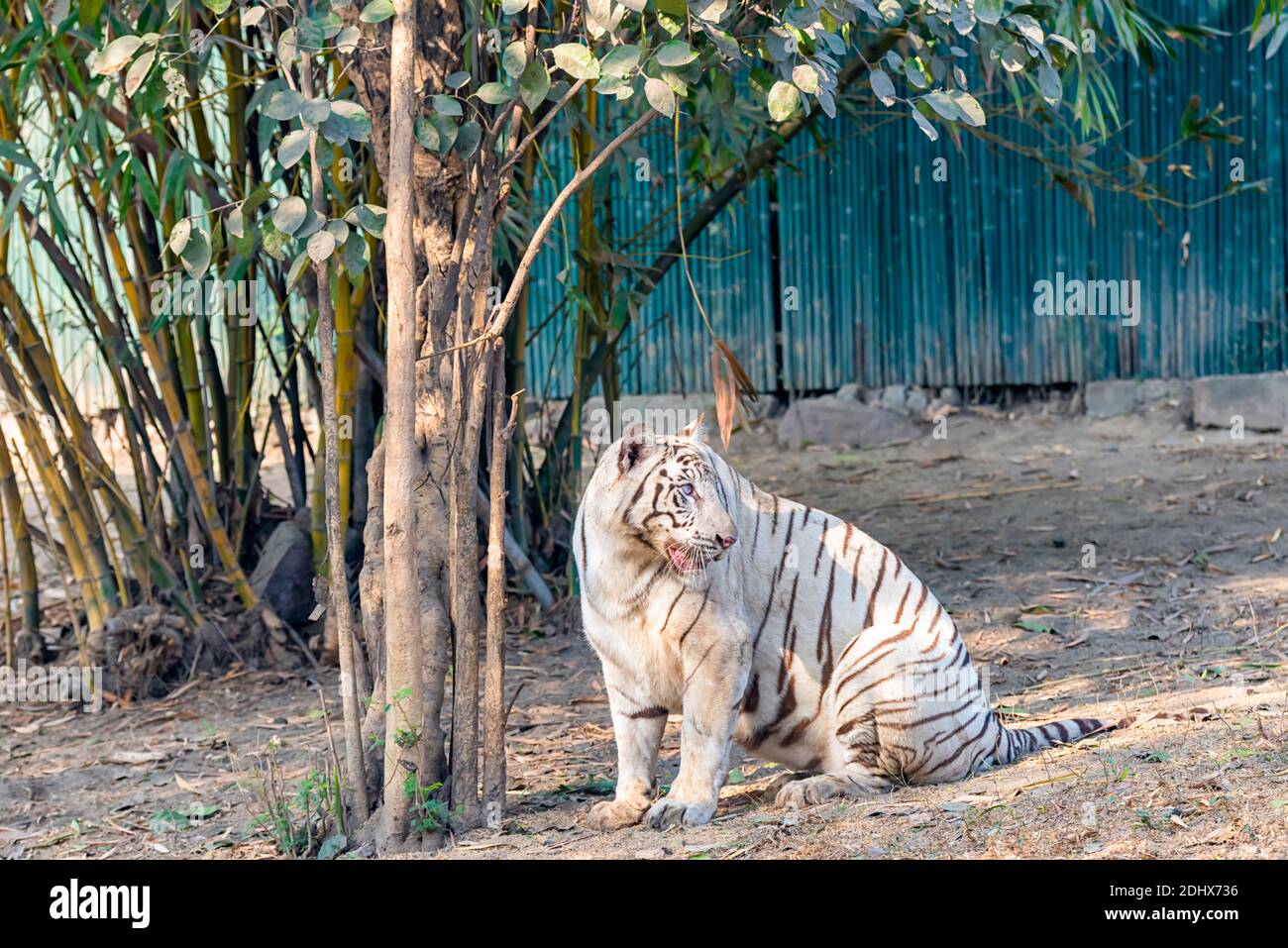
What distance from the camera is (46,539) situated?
5496 mm

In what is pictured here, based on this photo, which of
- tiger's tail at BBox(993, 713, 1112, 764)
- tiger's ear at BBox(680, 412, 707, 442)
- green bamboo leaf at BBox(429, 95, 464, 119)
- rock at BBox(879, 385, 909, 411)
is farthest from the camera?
rock at BBox(879, 385, 909, 411)

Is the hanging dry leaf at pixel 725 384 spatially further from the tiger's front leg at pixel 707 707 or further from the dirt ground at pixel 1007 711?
the dirt ground at pixel 1007 711

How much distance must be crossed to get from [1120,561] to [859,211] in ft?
13.1

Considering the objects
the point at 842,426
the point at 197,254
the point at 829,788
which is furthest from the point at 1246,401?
the point at 197,254

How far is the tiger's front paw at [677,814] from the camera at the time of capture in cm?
338

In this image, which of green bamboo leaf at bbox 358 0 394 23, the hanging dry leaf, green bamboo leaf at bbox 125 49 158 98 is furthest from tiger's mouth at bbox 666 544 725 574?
green bamboo leaf at bbox 125 49 158 98

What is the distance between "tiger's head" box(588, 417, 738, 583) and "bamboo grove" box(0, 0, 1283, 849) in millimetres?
212

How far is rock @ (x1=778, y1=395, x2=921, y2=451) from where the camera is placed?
9.09 meters

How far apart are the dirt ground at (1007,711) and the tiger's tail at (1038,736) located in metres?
0.07

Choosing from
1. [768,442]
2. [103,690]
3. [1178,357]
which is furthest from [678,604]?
[1178,357]

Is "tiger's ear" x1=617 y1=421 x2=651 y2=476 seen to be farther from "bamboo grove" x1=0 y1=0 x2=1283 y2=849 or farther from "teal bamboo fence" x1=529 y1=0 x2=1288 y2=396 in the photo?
"teal bamboo fence" x1=529 y1=0 x2=1288 y2=396

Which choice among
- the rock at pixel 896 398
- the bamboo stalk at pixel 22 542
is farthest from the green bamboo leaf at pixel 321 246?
the rock at pixel 896 398

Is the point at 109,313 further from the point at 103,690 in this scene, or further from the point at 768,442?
the point at 768,442

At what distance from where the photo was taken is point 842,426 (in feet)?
30.1
